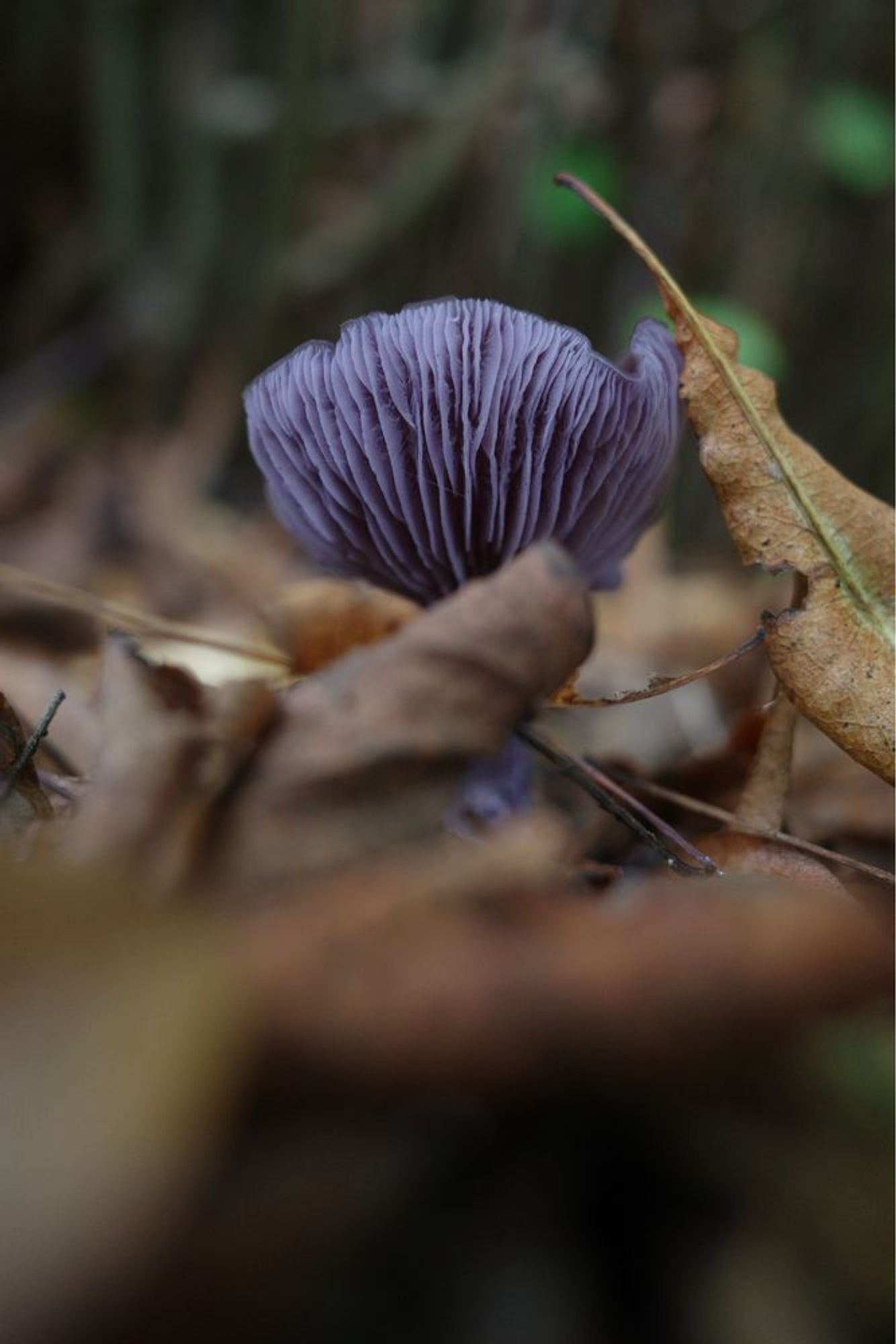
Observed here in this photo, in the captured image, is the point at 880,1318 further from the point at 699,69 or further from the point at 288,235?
the point at 288,235

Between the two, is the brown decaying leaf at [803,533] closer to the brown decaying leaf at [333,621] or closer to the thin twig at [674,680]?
the thin twig at [674,680]

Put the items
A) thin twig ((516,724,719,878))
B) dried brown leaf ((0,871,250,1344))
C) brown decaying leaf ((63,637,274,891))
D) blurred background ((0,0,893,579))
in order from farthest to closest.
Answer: blurred background ((0,0,893,579))
thin twig ((516,724,719,878))
brown decaying leaf ((63,637,274,891))
dried brown leaf ((0,871,250,1344))

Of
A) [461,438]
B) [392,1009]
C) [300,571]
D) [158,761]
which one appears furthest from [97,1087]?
[300,571]

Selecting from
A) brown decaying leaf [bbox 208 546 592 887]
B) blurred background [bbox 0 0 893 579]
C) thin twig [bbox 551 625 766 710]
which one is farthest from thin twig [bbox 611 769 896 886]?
blurred background [bbox 0 0 893 579]

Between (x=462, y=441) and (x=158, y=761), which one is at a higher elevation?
(x=462, y=441)

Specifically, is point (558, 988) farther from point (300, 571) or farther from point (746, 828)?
point (300, 571)

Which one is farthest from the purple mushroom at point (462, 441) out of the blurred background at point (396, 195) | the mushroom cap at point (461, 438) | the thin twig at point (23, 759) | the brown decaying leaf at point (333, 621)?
the blurred background at point (396, 195)

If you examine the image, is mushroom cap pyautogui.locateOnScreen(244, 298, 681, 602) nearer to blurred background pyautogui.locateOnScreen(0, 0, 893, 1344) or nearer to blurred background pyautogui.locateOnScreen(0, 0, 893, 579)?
blurred background pyautogui.locateOnScreen(0, 0, 893, 1344)
